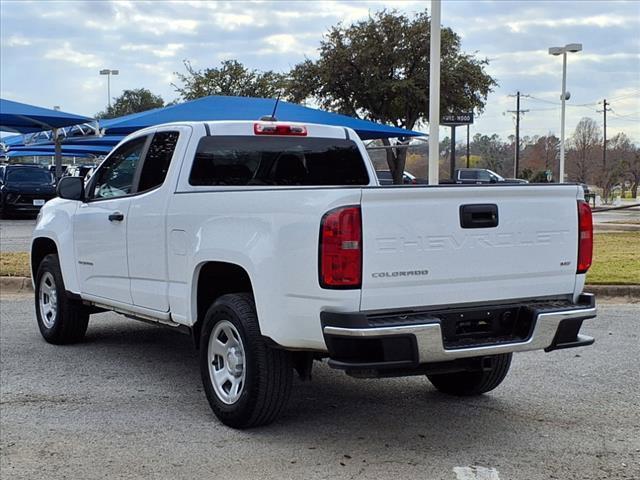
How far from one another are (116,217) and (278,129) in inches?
57.1

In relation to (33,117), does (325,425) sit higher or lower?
lower

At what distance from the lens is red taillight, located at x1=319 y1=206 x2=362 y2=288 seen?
399 centimetres

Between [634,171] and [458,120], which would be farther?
[634,171]

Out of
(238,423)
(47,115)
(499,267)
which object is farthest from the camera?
(47,115)

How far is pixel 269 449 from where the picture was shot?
14.6 ft

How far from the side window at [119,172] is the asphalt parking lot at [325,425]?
1.49m

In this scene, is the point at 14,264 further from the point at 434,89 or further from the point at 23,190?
the point at 23,190

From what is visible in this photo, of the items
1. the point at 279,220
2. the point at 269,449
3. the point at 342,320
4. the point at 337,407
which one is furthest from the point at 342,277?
the point at 337,407

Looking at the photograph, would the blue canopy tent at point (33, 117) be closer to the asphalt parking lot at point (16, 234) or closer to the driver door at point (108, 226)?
the asphalt parking lot at point (16, 234)

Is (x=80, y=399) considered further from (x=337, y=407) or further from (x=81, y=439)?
(x=337, y=407)

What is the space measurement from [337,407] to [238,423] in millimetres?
875

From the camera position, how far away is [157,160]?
5852mm

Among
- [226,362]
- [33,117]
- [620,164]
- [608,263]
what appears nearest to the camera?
[226,362]

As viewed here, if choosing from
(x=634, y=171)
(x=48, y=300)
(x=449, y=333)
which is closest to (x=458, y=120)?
(x=48, y=300)
